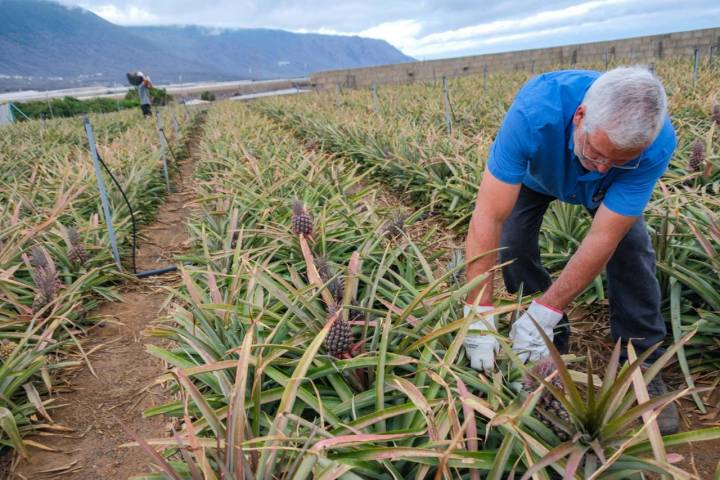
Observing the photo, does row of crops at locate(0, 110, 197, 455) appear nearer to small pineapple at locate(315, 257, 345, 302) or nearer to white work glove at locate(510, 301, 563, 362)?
small pineapple at locate(315, 257, 345, 302)

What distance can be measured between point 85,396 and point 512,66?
62.0 feet

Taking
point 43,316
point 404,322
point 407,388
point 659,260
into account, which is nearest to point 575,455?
point 407,388

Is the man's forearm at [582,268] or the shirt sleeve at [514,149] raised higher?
the shirt sleeve at [514,149]

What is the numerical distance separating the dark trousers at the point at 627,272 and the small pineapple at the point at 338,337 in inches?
28.6

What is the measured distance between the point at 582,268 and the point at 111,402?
79.1 inches

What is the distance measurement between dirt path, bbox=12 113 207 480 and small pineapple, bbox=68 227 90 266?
34 centimetres

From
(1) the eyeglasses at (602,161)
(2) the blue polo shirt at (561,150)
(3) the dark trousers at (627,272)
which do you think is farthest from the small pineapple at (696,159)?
(1) the eyeglasses at (602,161)

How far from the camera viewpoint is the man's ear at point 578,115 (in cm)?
142

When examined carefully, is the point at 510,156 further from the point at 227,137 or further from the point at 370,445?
the point at 227,137

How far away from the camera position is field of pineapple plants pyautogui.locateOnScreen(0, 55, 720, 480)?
1069mm

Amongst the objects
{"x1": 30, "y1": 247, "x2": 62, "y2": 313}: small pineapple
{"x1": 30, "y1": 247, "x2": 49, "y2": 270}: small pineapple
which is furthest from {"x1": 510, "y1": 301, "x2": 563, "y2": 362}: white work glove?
{"x1": 30, "y1": 247, "x2": 49, "y2": 270}: small pineapple

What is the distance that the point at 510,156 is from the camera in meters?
1.55

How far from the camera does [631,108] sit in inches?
48.1

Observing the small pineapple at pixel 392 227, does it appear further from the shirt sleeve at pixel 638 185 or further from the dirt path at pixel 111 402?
the dirt path at pixel 111 402
